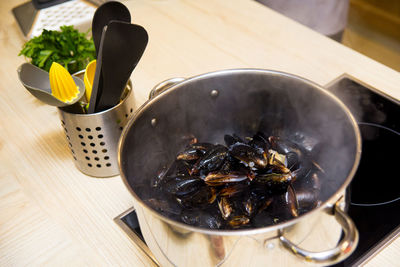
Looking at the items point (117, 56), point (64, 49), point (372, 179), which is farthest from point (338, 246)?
point (64, 49)

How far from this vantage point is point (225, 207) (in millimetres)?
577

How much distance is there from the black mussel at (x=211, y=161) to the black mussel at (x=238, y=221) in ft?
0.33

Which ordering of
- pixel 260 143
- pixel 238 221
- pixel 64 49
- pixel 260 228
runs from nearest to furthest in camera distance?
pixel 260 228
pixel 238 221
pixel 260 143
pixel 64 49

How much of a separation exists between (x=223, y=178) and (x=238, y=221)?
2.9 inches

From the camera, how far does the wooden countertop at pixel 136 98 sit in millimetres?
681

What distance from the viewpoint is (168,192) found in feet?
2.03

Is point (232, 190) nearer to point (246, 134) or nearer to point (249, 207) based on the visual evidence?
point (249, 207)

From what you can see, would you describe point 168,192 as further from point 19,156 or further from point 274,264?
point 19,156

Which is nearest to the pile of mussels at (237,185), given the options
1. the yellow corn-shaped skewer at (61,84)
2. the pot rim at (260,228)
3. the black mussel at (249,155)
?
the black mussel at (249,155)

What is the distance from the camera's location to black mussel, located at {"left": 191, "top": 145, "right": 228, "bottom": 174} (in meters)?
0.64

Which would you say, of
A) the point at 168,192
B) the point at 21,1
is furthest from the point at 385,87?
the point at 21,1

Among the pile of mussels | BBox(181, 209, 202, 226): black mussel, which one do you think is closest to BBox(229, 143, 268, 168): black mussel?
the pile of mussels

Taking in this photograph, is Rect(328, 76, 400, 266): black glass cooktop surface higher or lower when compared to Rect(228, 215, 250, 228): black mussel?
lower

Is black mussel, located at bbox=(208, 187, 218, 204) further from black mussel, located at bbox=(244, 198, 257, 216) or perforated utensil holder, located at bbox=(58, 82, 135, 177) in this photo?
perforated utensil holder, located at bbox=(58, 82, 135, 177)
